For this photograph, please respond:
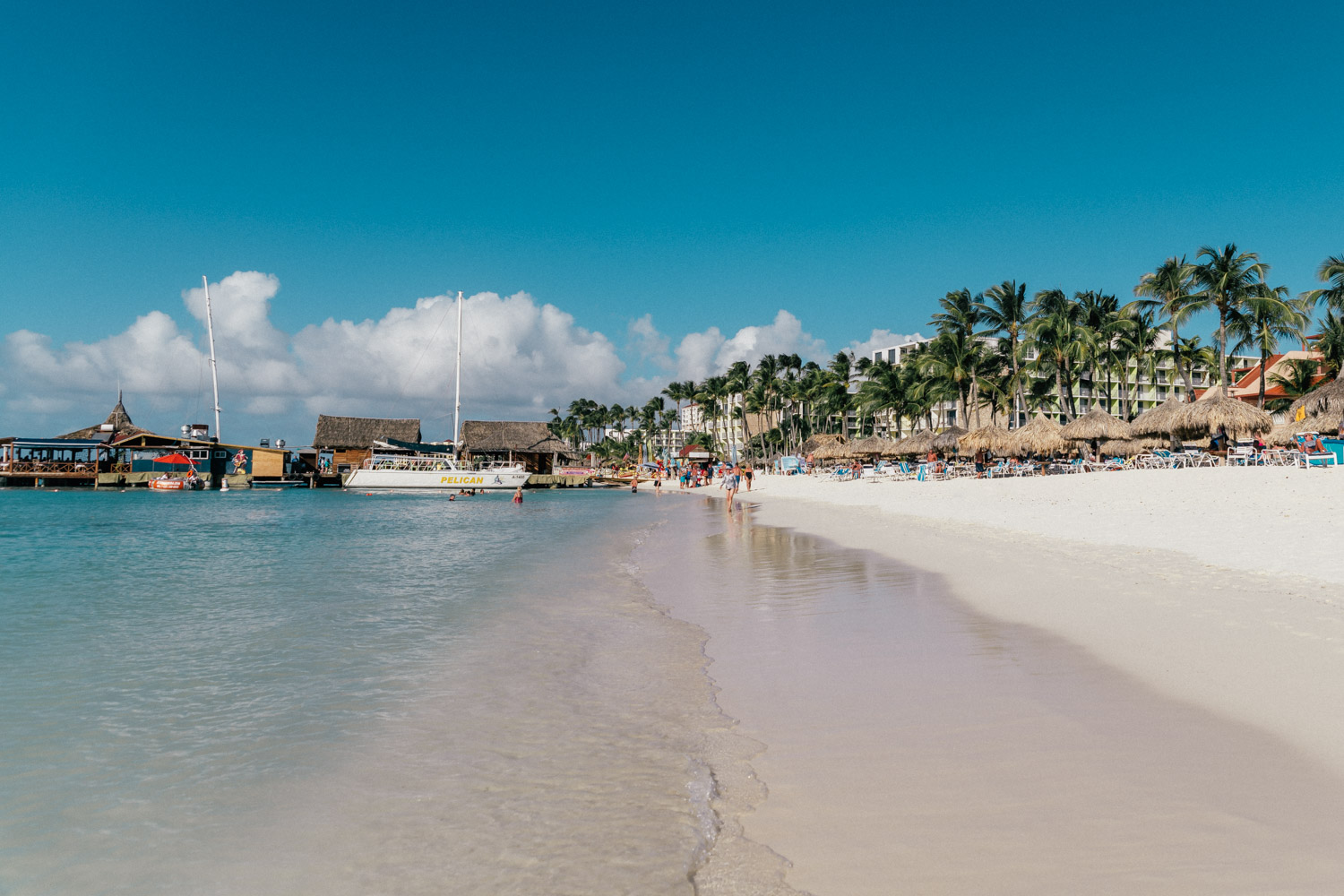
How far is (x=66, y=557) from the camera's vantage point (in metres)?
14.0

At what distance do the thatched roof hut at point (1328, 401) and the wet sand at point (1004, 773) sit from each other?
75.9 feet

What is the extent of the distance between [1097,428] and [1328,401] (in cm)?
723

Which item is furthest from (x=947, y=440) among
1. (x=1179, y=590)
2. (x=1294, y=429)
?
(x=1179, y=590)

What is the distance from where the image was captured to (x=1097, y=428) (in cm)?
2892

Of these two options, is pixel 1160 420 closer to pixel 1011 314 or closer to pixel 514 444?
pixel 1011 314

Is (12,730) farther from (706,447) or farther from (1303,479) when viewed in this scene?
(706,447)

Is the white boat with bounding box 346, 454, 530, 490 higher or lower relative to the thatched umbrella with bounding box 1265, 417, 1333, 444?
lower

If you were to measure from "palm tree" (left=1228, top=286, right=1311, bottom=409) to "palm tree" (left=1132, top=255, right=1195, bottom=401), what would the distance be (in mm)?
1928

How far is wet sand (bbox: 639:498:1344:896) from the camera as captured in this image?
8.14ft

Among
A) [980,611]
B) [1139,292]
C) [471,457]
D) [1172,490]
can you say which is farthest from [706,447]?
[980,611]

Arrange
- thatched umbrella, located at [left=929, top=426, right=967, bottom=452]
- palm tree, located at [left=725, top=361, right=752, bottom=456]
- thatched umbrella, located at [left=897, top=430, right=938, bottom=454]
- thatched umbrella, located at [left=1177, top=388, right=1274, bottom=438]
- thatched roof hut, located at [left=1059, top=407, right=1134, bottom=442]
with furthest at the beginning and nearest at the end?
palm tree, located at [left=725, top=361, right=752, bottom=456] → thatched umbrella, located at [left=897, top=430, right=938, bottom=454] → thatched umbrella, located at [left=929, top=426, right=967, bottom=452] → thatched roof hut, located at [left=1059, top=407, right=1134, bottom=442] → thatched umbrella, located at [left=1177, top=388, right=1274, bottom=438]

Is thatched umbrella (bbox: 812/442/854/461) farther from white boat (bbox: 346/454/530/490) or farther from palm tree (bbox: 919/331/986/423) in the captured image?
white boat (bbox: 346/454/530/490)

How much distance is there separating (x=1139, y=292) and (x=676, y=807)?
42.6 m

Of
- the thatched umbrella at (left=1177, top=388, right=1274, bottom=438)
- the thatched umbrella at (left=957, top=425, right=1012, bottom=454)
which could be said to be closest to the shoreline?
the thatched umbrella at (left=1177, top=388, right=1274, bottom=438)
